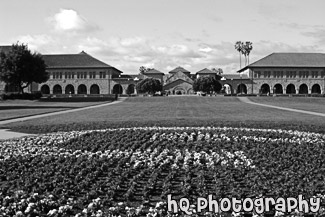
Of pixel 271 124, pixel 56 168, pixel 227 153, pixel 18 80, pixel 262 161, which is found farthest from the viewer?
pixel 18 80

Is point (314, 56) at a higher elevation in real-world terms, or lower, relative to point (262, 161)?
higher

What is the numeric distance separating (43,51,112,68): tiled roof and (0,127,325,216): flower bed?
87.5m

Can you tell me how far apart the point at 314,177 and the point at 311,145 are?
4.53 m

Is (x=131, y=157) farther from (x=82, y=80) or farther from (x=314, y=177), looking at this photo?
(x=82, y=80)

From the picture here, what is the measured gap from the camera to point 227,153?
37.4ft

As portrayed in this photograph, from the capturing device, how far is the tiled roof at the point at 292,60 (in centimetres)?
9706

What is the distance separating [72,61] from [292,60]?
52.8m

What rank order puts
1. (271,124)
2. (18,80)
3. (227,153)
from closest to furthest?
(227,153) → (271,124) → (18,80)

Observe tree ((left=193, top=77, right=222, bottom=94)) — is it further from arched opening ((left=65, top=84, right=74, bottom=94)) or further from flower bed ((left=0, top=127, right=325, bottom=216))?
flower bed ((left=0, top=127, right=325, bottom=216))

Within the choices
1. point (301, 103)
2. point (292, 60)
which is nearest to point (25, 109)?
point (301, 103)

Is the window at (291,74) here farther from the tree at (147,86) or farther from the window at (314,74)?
the tree at (147,86)

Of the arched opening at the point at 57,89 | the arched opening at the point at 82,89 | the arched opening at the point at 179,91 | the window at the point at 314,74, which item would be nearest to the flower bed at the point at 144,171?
the window at the point at 314,74

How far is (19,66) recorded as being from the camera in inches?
2411

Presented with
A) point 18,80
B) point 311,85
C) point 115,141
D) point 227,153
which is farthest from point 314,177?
point 311,85
